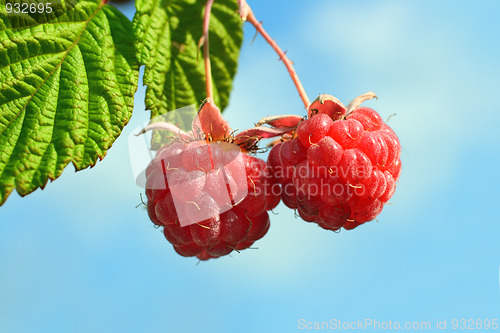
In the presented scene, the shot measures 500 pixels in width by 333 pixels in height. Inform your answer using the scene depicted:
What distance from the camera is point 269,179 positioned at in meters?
1.64

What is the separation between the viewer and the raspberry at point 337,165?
153cm

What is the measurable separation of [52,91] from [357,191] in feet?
3.34

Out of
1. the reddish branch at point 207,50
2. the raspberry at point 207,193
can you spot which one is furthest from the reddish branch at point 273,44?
the raspberry at point 207,193

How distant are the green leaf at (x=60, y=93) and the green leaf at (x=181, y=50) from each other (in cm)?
11

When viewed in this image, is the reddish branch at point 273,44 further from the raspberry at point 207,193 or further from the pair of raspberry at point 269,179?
the raspberry at point 207,193

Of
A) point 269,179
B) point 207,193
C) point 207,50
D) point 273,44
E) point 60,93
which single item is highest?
point 273,44

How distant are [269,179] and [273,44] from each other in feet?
2.16

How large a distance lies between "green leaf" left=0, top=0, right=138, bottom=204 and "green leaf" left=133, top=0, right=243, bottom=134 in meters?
0.11

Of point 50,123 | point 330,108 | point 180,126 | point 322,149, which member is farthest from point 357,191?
point 50,123

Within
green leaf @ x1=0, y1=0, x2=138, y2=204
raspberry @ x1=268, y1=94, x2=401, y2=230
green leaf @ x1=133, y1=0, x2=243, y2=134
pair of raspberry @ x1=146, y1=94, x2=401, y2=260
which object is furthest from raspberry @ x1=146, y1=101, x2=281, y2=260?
green leaf @ x1=133, y1=0, x2=243, y2=134

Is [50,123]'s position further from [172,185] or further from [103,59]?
[172,185]

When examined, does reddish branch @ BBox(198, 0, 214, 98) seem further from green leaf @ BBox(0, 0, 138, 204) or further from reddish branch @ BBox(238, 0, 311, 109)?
green leaf @ BBox(0, 0, 138, 204)

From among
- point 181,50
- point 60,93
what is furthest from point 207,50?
point 60,93

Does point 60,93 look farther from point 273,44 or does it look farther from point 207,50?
point 273,44
